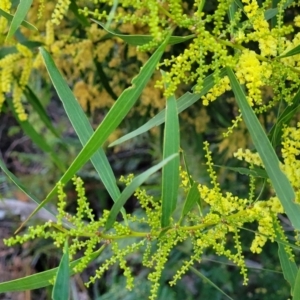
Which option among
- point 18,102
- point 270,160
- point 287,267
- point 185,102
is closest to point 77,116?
point 185,102

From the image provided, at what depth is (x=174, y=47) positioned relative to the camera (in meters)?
1.27

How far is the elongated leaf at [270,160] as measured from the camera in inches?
22.0

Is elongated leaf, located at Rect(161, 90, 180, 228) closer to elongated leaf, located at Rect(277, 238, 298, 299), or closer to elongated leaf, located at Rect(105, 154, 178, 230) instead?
elongated leaf, located at Rect(105, 154, 178, 230)

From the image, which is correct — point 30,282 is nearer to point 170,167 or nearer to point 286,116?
point 170,167

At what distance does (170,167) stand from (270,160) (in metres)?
0.11

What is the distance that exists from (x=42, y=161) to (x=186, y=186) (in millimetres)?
2001

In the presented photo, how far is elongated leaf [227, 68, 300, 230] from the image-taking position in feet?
1.84

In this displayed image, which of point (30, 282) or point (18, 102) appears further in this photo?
point (18, 102)

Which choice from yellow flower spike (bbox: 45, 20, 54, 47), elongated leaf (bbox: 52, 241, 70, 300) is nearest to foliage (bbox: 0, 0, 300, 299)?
elongated leaf (bbox: 52, 241, 70, 300)

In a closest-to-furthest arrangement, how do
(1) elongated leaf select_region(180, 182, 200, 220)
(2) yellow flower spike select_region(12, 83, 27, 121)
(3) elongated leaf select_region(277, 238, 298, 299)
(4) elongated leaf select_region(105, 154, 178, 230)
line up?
(4) elongated leaf select_region(105, 154, 178, 230)
(1) elongated leaf select_region(180, 182, 200, 220)
(3) elongated leaf select_region(277, 238, 298, 299)
(2) yellow flower spike select_region(12, 83, 27, 121)

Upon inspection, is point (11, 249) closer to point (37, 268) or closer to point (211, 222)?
point (37, 268)

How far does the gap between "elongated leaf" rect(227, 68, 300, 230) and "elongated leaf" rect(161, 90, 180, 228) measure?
0.07m

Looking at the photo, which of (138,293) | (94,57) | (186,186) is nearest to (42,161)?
(138,293)

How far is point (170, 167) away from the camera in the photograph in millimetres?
595
